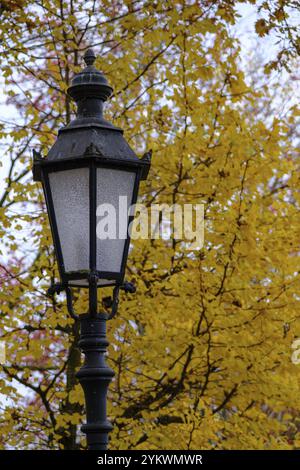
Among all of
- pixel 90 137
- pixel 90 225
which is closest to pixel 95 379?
pixel 90 225

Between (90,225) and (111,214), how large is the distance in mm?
140

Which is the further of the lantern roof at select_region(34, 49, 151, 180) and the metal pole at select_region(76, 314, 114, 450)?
the lantern roof at select_region(34, 49, 151, 180)

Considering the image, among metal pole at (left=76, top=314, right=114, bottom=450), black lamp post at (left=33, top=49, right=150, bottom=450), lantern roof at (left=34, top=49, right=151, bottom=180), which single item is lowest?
metal pole at (left=76, top=314, right=114, bottom=450)

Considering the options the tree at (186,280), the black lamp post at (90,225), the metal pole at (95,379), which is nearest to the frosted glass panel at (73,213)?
the black lamp post at (90,225)

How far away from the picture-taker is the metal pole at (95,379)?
13.1 feet

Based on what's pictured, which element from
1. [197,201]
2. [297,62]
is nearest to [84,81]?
[197,201]

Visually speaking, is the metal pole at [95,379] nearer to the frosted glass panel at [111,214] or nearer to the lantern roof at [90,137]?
the frosted glass panel at [111,214]

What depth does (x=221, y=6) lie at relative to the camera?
7.86 metres

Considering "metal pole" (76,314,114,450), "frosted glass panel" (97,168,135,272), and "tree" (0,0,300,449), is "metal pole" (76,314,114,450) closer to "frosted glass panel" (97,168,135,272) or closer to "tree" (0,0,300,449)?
"frosted glass panel" (97,168,135,272)

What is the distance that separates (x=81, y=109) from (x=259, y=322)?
3.73 m

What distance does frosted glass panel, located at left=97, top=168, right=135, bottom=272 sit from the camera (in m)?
4.07

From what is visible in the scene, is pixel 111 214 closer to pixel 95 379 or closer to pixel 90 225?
pixel 90 225

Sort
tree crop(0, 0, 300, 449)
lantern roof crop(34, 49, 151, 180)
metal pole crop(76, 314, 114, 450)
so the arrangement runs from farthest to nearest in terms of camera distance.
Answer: tree crop(0, 0, 300, 449) < lantern roof crop(34, 49, 151, 180) < metal pole crop(76, 314, 114, 450)

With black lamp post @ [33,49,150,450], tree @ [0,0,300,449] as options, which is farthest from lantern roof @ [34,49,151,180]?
tree @ [0,0,300,449]
